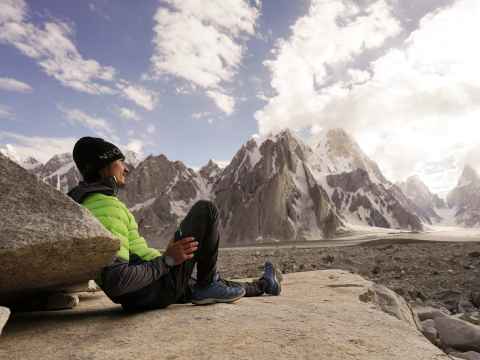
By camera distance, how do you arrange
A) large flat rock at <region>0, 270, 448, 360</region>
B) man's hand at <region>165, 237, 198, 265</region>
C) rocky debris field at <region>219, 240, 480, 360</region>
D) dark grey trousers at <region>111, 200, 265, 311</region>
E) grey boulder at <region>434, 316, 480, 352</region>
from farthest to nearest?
rocky debris field at <region>219, 240, 480, 360</region> → grey boulder at <region>434, 316, 480, 352</region> → dark grey trousers at <region>111, 200, 265, 311</region> → man's hand at <region>165, 237, 198, 265</region> → large flat rock at <region>0, 270, 448, 360</region>

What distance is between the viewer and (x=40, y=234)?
298cm

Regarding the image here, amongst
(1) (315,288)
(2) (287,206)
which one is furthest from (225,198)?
(1) (315,288)

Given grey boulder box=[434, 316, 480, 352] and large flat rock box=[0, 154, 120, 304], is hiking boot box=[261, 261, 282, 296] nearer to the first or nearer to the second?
grey boulder box=[434, 316, 480, 352]

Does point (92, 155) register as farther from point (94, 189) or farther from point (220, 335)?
point (220, 335)

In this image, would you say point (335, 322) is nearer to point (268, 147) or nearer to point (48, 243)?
point (48, 243)

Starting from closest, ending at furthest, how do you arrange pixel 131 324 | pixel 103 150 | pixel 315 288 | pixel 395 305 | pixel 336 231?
pixel 131 324, pixel 103 150, pixel 395 305, pixel 315 288, pixel 336 231

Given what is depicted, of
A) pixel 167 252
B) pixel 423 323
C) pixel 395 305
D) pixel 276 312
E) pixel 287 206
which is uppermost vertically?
pixel 287 206

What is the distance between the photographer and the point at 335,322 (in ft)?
11.9

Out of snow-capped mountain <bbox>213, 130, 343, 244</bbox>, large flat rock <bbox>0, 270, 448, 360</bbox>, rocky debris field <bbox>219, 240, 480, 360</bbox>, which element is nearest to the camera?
large flat rock <bbox>0, 270, 448, 360</bbox>

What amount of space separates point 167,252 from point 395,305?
4256 millimetres

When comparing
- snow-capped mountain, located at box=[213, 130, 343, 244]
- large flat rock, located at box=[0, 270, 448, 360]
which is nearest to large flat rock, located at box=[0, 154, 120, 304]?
large flat rock, located at box=[0, 270, 448, 360]

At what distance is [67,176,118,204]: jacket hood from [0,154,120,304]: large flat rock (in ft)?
1.75

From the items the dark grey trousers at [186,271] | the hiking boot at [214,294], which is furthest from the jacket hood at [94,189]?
the hiking boot at [214,294]

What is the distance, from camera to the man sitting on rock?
3.67 meters
